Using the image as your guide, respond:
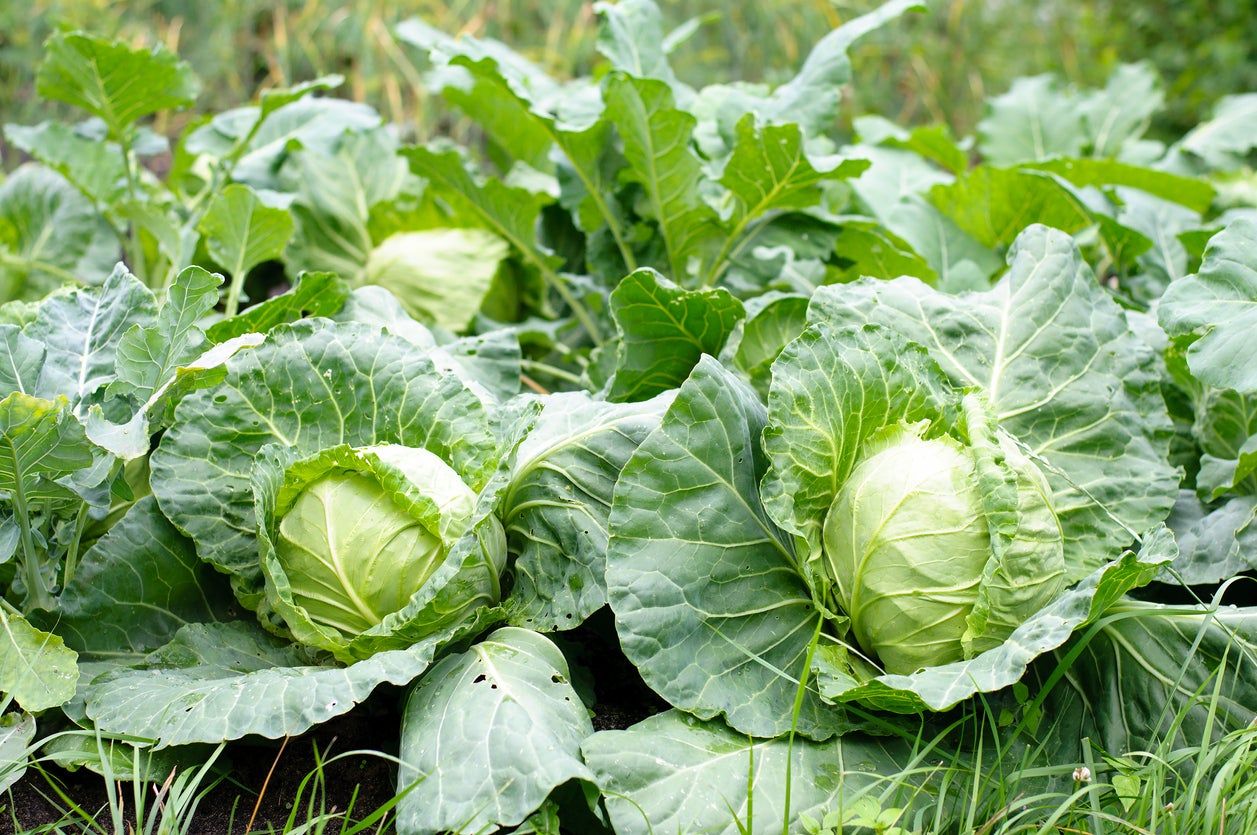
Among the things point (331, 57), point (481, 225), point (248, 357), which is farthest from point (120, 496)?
point (331, 57)

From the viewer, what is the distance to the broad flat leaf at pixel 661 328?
7.95ft

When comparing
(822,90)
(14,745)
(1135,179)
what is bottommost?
(14,745)

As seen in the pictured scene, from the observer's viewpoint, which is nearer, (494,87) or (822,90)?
(822,90)

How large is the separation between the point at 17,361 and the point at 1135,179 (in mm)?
3377

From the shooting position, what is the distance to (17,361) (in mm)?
2080

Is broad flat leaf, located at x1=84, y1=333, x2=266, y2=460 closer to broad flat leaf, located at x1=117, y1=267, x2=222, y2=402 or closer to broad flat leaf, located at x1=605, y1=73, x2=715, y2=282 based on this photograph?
broad flat leaf, located at x1=117, y1=267, x2=222, y2=402

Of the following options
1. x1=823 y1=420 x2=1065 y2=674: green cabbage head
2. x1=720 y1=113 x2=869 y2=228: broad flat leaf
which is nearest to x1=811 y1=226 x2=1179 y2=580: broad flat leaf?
x1=823 y1=420 x2=1065 y2=674: green cabbage head

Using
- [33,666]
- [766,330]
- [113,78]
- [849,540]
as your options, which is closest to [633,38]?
[766,330]

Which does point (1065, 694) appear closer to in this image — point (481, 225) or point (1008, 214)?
point (1008, 214)

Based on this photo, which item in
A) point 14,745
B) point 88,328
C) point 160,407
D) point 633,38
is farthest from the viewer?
point 633,38

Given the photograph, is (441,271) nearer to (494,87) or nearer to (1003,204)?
(494,87)

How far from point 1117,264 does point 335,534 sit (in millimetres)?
2628

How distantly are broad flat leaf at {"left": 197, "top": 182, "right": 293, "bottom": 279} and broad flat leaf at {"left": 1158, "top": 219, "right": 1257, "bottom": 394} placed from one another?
2.20m

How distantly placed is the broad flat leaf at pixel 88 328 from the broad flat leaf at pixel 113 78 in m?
1.15
